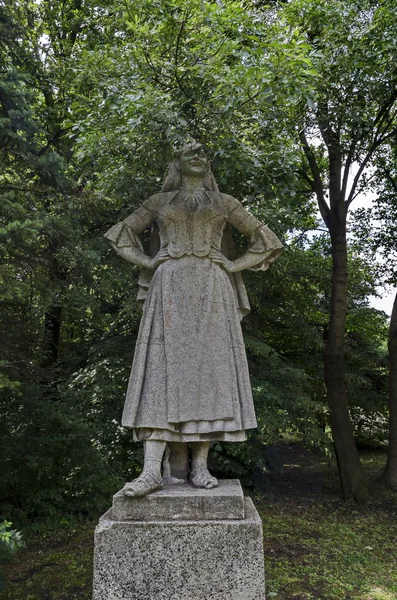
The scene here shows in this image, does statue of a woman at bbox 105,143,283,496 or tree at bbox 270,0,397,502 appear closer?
statue of a woman at bbox 105,143,283,496

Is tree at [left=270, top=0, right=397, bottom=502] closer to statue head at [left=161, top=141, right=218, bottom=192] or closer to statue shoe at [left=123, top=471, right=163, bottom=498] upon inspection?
statue head at [left=161, top=141, right=218, bottom=192]

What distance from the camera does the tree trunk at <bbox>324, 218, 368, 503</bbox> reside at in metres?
8.87

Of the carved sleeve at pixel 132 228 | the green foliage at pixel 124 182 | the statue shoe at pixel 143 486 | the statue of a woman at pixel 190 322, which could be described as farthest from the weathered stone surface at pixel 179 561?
the green foliage at pixel 124 182

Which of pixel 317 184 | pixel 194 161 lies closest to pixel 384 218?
pixel 317 184

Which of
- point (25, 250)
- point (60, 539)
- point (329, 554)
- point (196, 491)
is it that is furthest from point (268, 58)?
point (60, 539)

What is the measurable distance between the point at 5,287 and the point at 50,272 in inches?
69.2

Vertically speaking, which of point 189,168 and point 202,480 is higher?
point 189,168

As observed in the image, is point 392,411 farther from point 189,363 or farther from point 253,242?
point 189,363

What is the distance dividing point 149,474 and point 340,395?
21.6 feet

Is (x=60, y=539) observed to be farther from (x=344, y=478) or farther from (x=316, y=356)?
(x=316, y=356)

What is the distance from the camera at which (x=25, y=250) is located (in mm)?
5695

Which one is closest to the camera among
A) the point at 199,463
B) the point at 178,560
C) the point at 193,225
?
the point at 178,560

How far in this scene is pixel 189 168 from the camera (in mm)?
3598

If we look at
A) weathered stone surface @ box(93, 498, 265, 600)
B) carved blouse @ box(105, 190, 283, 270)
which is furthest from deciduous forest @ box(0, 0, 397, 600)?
carved blouse @ box(105, 190, 283, 270)
